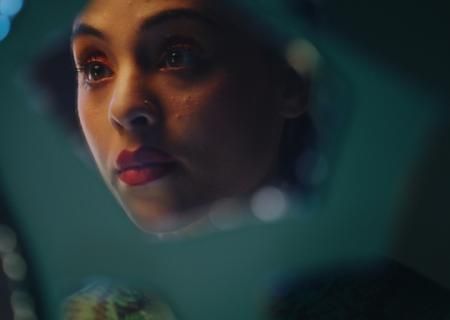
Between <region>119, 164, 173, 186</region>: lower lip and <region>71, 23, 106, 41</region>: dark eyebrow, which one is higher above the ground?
<region>71, 23, 106, 41</region>: dark eyebrow

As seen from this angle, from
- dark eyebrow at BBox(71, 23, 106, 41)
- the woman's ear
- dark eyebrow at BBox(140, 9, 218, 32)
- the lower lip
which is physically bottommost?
the lower lip

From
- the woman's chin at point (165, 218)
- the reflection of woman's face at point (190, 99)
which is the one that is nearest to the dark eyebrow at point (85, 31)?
the reflection of woman's face at point (190, 99)

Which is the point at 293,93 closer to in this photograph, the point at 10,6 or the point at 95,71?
the point at 95,71

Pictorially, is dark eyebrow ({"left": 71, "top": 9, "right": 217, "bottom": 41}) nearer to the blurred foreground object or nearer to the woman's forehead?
the woman's forehead

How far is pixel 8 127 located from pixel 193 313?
0.47m

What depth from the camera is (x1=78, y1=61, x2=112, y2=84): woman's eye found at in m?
0.92

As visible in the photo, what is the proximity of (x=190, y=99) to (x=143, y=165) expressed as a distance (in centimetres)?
13

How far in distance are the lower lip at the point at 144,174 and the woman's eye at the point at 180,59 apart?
0.16 m

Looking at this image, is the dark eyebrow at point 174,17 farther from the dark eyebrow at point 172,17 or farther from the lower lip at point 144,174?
the lower lip at point 144,174

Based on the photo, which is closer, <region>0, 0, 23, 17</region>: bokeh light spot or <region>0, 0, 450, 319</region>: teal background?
<region>0, 0, 450, 319</region>: teal background

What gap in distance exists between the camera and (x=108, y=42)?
0.90 metres

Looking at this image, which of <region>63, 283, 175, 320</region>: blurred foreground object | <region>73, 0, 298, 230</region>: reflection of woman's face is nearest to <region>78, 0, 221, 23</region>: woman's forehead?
<region>73, 0, 298, 230</region>: reflection of woman's face

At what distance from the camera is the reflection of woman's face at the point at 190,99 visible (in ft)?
2.88

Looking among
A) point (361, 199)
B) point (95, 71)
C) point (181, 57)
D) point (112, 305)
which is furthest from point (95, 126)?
point (361, 199)
